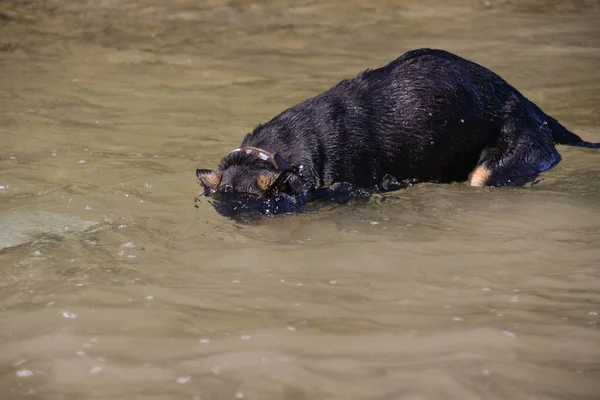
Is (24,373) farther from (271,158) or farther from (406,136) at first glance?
(406,136)

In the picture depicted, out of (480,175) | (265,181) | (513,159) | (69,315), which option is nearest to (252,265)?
(265,181)

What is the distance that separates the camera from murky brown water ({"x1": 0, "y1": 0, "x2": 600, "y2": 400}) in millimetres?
3602

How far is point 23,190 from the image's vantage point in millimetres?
6598

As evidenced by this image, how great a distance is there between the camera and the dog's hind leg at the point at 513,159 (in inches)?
255

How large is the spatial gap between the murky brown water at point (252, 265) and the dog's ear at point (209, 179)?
21 cm

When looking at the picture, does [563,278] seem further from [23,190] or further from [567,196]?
[23,190]

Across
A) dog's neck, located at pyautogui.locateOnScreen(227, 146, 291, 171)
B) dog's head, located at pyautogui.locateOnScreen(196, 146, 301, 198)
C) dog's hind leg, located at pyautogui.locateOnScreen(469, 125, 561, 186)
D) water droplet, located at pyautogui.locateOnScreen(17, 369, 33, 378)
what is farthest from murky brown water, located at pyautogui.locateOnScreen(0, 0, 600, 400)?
dog's neck, located at pyautogui.locateOnScreen(227, 146, 291, 171)

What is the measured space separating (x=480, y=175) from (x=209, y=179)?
2180 mm

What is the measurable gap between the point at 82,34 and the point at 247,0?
3.20 metres

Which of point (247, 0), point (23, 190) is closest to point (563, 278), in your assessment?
point (23, 190)

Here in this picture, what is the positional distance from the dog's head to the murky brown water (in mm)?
242

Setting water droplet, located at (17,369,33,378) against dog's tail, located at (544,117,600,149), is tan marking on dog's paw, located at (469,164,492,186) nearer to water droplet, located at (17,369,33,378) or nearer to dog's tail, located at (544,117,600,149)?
dog's tail, located at (544,117,600,149)

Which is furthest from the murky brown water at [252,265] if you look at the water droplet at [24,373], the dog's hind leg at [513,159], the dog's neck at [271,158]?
the dog's neck at [271,158]

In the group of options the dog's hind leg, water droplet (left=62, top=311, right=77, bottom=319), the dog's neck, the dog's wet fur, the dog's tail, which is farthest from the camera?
the dog's tail
